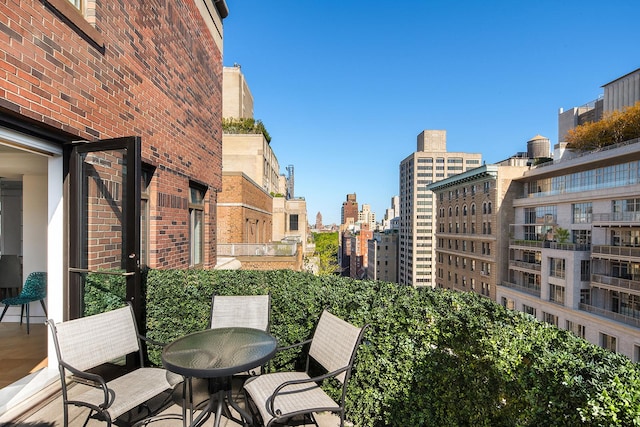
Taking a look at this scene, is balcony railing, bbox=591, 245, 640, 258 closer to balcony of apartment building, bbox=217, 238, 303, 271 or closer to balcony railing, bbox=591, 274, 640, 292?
balcony railing, bbox=591, 274, 640, 292

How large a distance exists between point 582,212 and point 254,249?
30719 mm

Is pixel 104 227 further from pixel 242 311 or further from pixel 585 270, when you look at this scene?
pixel 585 270

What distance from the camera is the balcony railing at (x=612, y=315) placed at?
21.9 metres

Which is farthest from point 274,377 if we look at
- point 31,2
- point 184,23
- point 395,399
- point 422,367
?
point 184,23

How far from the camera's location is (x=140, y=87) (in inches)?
186

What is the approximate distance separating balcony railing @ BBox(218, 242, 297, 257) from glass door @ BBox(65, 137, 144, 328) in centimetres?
1137

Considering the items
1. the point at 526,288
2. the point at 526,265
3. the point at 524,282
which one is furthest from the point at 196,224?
the point at 524,282

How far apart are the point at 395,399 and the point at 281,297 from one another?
5.40 ft

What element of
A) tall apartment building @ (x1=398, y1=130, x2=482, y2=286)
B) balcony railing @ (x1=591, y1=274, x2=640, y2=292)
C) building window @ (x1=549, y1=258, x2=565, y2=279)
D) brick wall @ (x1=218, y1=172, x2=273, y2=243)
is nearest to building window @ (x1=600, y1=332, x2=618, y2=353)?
balcony railing @ (x1=591, y1=274, x2=640, y2=292)

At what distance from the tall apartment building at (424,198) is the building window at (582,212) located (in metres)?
42.6

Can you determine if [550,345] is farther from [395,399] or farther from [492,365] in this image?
[395,399]

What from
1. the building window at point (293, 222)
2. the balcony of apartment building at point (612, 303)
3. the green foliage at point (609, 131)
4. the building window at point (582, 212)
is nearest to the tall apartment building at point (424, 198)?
the green foliage at point (609, 131)

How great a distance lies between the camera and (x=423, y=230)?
7350cm

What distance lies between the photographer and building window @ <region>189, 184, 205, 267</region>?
7.41 m
